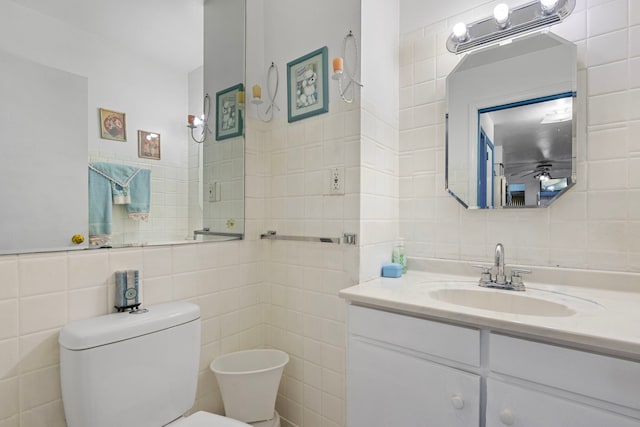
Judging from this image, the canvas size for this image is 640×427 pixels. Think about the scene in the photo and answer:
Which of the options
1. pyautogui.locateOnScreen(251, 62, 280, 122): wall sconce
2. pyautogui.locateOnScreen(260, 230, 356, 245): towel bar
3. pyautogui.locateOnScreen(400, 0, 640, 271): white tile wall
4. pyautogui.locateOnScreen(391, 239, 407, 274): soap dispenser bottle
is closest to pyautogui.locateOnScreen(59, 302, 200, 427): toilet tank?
pyautogui.locateOnScreen(260, 230, 356, 245): towel bar

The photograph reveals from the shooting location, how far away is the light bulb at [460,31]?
4.62 feet

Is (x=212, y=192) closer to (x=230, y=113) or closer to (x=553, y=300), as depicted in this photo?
(x=230, y=113)

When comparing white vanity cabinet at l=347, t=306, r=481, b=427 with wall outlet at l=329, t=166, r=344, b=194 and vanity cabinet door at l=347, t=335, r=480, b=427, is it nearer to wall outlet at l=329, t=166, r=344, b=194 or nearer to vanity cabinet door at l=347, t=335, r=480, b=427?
vanity cabinet door at l=347, t=335, r=480, b=427

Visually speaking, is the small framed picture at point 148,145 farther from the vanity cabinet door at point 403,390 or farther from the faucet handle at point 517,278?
the faucet handle at point 517,278

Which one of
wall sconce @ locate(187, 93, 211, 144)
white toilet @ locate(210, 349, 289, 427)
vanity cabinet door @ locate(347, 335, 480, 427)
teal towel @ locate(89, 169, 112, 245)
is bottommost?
white toilet @ locate(210, 349, 289, 427)

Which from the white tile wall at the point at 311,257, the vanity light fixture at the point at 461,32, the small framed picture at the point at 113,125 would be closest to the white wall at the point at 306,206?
the white tile wall at the point at 311,257

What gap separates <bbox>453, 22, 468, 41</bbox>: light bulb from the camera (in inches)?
55.4

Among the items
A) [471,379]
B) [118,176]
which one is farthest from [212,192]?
[471,379]

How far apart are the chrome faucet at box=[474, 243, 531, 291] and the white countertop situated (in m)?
0.05

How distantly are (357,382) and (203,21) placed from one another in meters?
1.79

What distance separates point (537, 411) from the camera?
0.81 meters

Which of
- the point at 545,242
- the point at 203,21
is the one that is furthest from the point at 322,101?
the point at 545,242

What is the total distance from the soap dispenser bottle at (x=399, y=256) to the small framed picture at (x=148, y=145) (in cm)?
121

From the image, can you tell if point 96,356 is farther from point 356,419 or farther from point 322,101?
point 322,101
